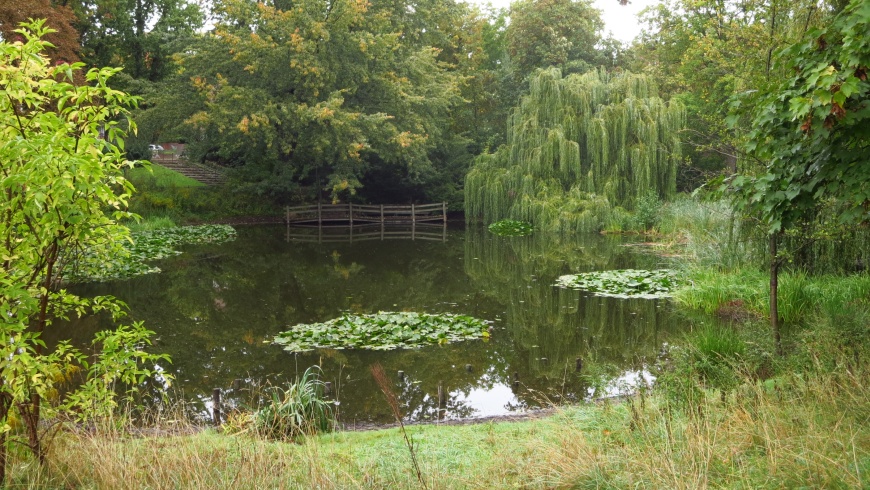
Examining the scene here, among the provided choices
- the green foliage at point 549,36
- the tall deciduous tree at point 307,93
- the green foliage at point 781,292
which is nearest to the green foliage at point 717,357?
the green foliage at point 781,292

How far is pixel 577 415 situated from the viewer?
18.7ft

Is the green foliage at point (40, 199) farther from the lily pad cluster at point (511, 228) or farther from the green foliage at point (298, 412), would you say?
the lily pad cluster at point (511, 228)

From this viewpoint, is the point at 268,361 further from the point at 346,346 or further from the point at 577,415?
the point at 577,415

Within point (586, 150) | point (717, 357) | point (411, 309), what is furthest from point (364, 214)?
point (717, 357)

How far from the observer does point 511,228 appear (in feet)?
87.4

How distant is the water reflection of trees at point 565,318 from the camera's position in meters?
8.77

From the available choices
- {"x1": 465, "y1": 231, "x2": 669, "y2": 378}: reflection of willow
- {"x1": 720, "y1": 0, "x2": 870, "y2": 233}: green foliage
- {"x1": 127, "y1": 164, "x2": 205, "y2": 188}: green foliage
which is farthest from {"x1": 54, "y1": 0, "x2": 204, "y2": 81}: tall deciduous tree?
{"x1": 720, "y1": 0, "x2": 870, "y2": 233}: green foliage

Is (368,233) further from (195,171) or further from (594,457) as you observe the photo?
(594,457)

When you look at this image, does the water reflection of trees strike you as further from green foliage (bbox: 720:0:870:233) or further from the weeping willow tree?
the weeping willow tree

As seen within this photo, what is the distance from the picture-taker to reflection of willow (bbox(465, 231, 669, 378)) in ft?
30.5

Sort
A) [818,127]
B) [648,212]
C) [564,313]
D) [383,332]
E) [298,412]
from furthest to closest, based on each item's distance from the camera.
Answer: [648,212], [564,313], [383,332], [298,412], [818,127]

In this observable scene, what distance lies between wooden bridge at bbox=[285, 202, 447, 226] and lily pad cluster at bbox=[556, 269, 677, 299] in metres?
17.3

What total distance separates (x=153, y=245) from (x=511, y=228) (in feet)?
42.3

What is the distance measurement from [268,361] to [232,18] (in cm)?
2368
